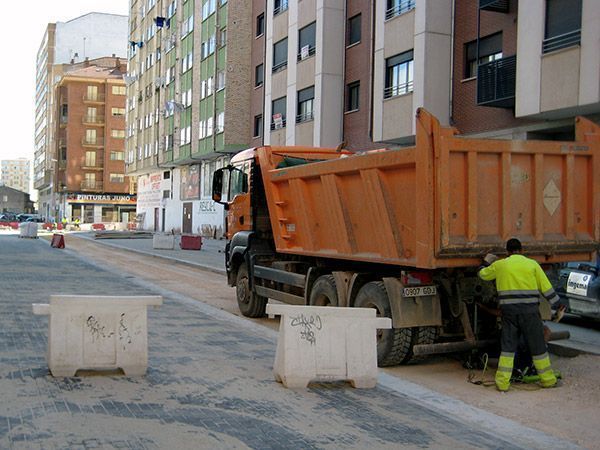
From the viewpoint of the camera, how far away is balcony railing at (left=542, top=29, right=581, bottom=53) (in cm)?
1833

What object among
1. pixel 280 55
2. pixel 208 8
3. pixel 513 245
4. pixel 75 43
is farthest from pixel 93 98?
pixel 513 245

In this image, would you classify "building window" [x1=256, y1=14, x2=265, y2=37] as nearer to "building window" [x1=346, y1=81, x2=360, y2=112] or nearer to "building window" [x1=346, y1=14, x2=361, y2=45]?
"building window" [x1=346, y1=14, x2=361, y2=45]

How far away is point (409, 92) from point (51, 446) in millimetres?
22244

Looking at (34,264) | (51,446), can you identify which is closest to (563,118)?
(34,264)

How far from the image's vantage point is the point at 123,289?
15.4 metres

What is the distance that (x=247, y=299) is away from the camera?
1220 centimetres

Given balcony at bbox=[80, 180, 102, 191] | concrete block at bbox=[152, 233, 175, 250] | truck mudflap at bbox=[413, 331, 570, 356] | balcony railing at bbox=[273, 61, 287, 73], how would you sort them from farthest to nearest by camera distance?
balcony at bbox=[80, 180, 102, 191] < balcony railing at bbox=[273, 61, 287, 73] < concrete block at bbox=[152, 233, 175, 250] < truck mudflap at bbox=[413, 331, 570, 356]

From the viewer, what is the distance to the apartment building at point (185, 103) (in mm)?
43969

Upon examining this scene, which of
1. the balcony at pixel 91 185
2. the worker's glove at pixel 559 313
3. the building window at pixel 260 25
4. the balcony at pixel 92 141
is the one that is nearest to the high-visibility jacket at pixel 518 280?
the worker's glove at pixel 559 313

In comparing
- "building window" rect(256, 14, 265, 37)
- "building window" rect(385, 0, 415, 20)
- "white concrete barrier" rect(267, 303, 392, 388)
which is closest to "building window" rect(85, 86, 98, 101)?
"building window" rect(256, 14, 265, 37)

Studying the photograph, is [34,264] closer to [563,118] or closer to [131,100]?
[563,118]

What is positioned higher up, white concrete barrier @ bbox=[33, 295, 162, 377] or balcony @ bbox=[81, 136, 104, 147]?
balcony @ bbox=[81, 136, 104, 147]

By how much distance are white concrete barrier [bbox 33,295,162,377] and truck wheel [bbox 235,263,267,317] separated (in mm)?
5095

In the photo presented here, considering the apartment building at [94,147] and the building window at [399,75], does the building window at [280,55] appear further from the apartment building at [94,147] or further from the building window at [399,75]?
the apartment building at [94,147]
